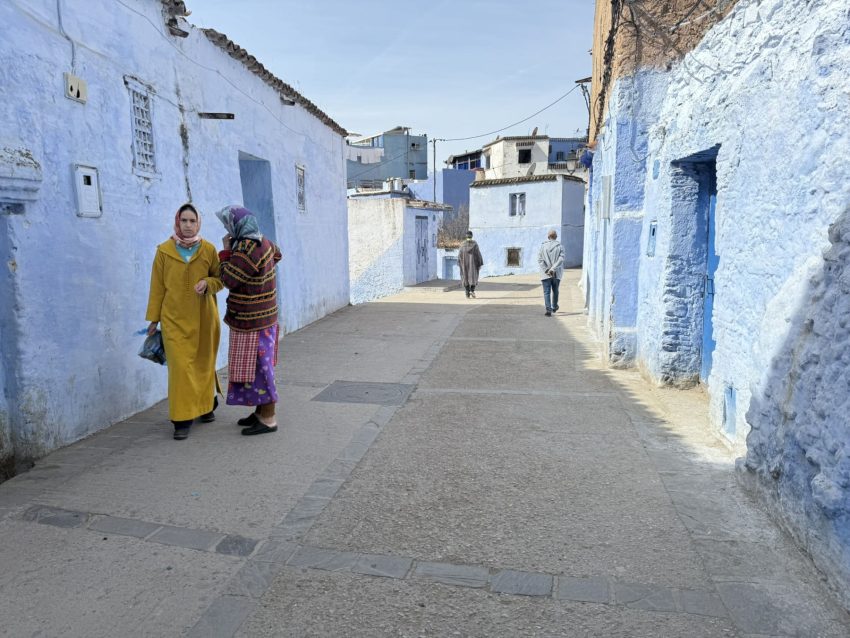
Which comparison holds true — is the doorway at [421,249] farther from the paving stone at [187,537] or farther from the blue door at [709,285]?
the paving stone at [187,537]

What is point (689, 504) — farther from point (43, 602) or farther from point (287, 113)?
point (287, 113)

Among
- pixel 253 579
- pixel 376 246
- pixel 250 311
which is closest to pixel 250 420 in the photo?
pixel 250 311

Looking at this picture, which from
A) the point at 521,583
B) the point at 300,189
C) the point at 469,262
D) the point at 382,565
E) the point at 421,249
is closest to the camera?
the point at 521,583

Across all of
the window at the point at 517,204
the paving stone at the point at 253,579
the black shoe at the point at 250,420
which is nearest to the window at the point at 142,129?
the black shoe at the point at 250,420

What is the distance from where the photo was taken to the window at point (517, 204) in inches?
1180

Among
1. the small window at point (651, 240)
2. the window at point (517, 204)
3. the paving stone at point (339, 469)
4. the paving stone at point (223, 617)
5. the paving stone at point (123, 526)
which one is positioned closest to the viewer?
the paving stone at point (223, 617)

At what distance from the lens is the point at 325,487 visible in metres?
3.77

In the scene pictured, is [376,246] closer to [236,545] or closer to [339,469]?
[339,469]

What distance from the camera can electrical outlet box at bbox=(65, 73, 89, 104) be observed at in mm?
4395

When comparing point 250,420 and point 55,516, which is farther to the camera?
point 250,420

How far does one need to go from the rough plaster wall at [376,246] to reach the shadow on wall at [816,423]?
17.3m

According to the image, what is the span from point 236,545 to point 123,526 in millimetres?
707

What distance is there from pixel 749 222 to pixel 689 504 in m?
1.91

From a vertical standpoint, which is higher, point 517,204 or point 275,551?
point 517,204
